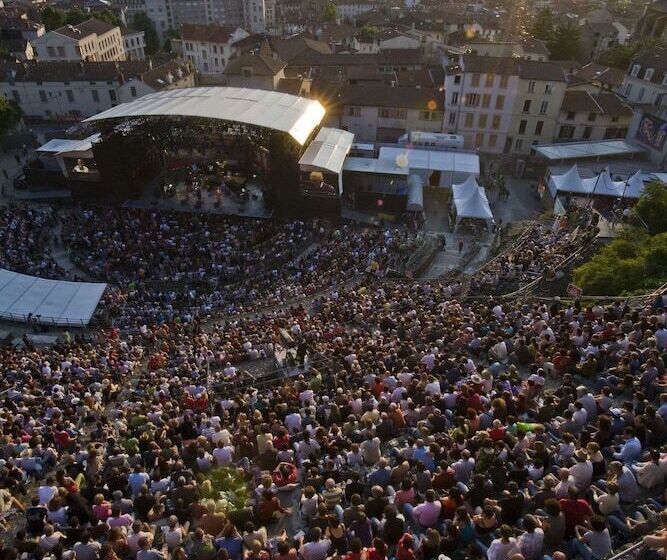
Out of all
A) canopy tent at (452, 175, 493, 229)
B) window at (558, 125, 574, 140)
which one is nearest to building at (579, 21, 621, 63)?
window at (558, 125, 574, 140)

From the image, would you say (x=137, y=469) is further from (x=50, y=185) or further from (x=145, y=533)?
(x=50, y=185)

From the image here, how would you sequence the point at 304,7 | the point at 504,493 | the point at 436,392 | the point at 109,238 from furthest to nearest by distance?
the point at 304,7 < the point at 109,238 < the point at 436,392 < the point at 504,493

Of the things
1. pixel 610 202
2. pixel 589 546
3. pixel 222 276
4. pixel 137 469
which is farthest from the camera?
pixel 610 202

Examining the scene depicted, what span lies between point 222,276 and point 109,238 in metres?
7.75

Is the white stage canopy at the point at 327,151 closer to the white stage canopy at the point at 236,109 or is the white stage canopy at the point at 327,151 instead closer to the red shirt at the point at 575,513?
the white stage canopy at the point at 236,109

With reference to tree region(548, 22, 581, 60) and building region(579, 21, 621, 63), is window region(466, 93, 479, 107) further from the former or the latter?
building region(579, 21, 621, 63)

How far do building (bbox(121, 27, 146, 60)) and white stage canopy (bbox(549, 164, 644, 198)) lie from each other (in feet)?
230

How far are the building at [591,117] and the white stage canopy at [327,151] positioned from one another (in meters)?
19.2

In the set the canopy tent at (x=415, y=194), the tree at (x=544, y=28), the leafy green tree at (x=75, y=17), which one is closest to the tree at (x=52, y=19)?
the leafy green tree at (x=75, y=17)

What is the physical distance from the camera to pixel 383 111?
4250 centimetres

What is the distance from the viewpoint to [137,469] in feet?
33.9

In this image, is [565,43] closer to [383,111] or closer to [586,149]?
[586,149]

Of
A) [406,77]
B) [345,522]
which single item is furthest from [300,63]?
[345,522]

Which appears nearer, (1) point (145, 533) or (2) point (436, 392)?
(1) point (145, 533)
